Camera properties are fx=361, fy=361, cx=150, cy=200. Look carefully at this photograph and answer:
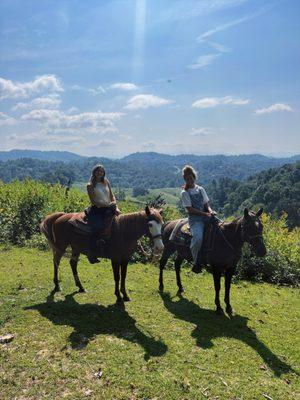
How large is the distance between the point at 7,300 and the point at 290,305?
9.07 meters

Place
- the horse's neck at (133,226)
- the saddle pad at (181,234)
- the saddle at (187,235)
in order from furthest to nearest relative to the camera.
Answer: the saddle pad at (181,234)
the saddle at (187,235)
the horse's neck at (133,226)

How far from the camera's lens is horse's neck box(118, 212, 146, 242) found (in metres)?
9.57

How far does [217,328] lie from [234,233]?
2502 mm

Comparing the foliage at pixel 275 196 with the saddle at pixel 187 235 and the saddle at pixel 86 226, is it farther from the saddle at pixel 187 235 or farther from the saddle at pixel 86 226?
the saddle at pixel 86 226

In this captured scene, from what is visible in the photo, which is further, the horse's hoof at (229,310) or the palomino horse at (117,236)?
the horse's hoof at (229,310)

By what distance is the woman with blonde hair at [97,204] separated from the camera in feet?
32.6

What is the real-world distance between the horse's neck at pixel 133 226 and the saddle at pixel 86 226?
325mm

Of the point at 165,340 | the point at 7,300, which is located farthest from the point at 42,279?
the point at 165,340

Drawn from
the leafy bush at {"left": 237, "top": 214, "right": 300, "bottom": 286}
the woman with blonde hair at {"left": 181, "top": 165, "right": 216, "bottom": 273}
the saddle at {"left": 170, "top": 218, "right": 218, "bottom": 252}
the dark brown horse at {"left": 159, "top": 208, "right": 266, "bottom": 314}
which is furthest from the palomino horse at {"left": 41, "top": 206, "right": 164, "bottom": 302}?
the leafy bush at {"left": 237, "top": 214, "right": 300, "bottom": 286}

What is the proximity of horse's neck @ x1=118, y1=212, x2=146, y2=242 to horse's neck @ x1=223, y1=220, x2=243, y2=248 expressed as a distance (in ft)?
7.64

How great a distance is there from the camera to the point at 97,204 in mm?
10062

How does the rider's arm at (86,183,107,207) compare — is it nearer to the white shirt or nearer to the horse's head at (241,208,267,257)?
the white shirt

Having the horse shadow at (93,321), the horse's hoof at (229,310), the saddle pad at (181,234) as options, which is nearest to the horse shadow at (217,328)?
the horse's hoof at (229,310)

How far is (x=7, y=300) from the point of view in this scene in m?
10.1
